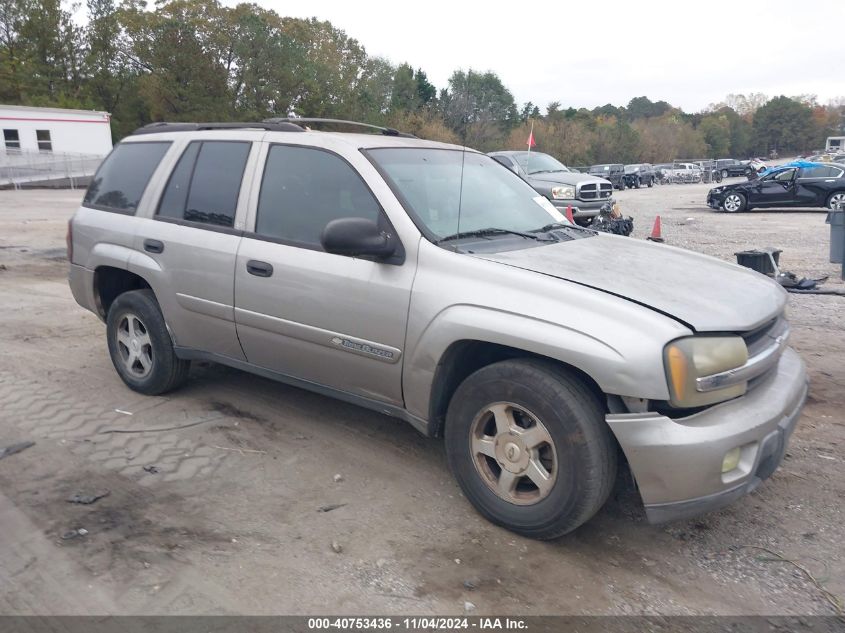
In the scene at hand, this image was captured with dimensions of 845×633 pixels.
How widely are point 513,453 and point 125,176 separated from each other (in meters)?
3.63

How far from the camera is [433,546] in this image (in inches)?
128

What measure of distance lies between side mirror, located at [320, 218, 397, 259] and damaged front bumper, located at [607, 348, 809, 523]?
4.59 feet

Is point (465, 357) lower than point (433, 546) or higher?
higher

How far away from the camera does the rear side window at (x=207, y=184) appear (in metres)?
4.41

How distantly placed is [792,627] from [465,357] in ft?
5.80

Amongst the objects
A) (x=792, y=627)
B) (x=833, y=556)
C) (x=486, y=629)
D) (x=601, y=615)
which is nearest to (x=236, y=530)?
(x=486, y=629)

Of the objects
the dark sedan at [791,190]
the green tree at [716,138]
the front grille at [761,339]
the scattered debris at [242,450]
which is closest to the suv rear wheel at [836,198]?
the dark sedan at [791,190]

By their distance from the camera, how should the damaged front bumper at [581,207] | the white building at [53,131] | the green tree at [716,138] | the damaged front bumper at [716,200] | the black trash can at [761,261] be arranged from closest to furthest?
the black trash can at [761,261] → the damaged front bumper at [581,207] → the damaged front bumper at [716,200] → the white building at [53,131] → the green tree at [716,138]

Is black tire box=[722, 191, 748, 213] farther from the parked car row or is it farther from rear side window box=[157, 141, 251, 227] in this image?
rear side window box=[157, 141, 251, 227]

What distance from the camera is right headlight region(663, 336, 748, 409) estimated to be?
283 cm

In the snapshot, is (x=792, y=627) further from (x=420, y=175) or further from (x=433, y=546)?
(x=420, y=175)

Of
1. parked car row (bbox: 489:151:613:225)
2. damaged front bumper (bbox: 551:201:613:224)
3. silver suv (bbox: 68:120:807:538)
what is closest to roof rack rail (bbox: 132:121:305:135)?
silver suv (bbox: 68:120:807:538)

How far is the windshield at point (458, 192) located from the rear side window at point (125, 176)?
6.28ft

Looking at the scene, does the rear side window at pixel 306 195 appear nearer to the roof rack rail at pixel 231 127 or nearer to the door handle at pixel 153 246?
the roof rack rail at pixel 231 127
